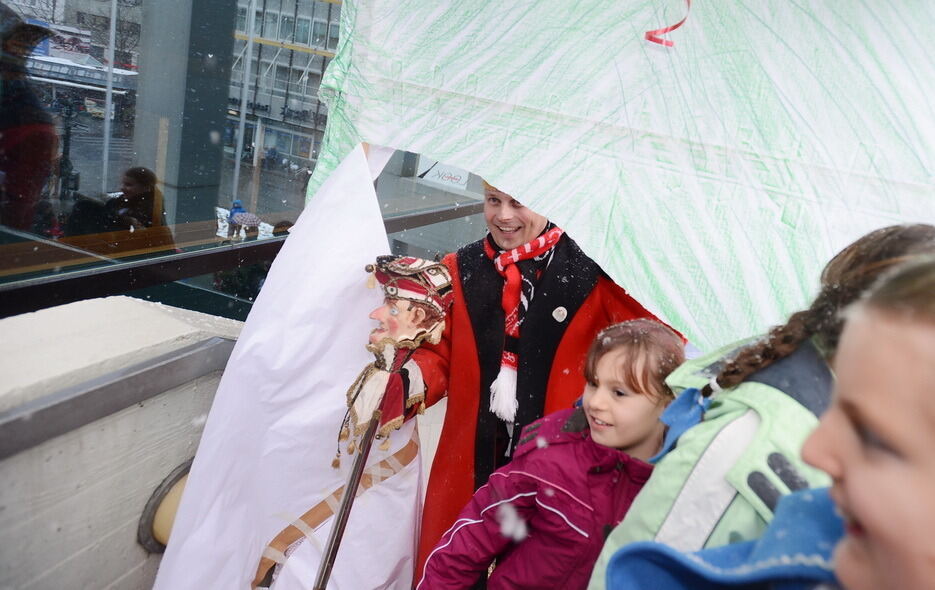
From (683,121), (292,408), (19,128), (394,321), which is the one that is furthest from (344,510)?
(19,128)

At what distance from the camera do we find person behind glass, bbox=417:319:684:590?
1.37m

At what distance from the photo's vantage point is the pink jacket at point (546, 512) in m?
1.37

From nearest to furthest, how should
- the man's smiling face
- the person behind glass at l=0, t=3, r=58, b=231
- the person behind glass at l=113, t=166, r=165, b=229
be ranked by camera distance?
the man's smiling face → the person behind glass at l=0, t=3, r=58, b=231 → the person behind glass at l=113, t=166, r=165, b=229

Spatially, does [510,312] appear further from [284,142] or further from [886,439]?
[284,142]

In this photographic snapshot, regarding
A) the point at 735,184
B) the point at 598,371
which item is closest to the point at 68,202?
the point at 598,371

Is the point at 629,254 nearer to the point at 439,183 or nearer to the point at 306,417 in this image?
the point at 306,417

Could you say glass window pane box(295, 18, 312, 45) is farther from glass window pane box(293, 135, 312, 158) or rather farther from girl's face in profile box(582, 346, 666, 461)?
girl's face in profile box(582, 346, 666, 461)

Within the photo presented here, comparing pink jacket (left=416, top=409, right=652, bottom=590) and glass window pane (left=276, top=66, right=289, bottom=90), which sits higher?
glass window pane (left=276, top=66, right=289, bottom=90)

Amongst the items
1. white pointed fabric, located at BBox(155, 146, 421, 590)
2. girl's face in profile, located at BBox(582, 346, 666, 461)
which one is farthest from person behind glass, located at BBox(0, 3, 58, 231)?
girl's face in profile, located at BBox(582, 346, 666, 461)

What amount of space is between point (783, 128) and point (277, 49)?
9.26 ft

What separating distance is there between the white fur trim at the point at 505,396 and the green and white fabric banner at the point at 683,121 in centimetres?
53

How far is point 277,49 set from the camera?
11.3 feet

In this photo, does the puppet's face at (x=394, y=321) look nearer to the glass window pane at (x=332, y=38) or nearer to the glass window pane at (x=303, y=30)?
the glass window pane at (x=332, y=38)

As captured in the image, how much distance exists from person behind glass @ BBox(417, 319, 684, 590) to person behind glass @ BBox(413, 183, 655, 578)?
34 centimetres
